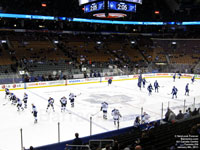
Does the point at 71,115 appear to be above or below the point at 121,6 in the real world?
below

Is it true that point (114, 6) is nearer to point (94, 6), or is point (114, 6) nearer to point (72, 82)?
point (94, 6)

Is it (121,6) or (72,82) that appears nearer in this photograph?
(121,6)

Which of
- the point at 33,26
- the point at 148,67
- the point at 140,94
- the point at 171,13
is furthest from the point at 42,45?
the point at 171,13

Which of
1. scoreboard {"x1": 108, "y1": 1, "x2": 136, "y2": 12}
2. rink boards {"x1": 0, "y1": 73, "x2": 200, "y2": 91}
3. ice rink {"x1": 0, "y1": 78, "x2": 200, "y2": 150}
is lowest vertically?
ice rink {"x1": 0, "y1": 78, "x2": 200, "y2": 150}

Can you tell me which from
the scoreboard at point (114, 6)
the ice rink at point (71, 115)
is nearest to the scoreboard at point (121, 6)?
the scoreboard at point (114, 6)

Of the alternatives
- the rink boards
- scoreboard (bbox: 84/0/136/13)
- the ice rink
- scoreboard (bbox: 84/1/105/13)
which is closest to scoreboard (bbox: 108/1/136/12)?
scoreboard (bbox: 84/0/136/13)

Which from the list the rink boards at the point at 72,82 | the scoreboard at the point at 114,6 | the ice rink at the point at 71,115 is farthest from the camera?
the rink boards at the point at 72,82

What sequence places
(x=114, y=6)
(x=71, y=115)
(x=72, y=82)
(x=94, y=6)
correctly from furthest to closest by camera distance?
(x=72, y=82), (x=71, y=115), (x=94, y=6), (x=114, y=6)

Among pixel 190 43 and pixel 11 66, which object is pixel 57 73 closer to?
pixel 11 66

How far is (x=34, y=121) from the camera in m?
12.3

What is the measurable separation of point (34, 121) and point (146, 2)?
39.0 m

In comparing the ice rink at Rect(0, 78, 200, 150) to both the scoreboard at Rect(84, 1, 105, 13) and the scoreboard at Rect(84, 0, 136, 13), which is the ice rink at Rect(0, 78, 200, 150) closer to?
the scoreboard at Rect(84, 0, 136, 13)

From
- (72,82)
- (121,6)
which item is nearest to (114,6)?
(121,6)

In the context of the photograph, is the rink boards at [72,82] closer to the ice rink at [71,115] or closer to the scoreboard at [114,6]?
the ice rink at [71,115]
